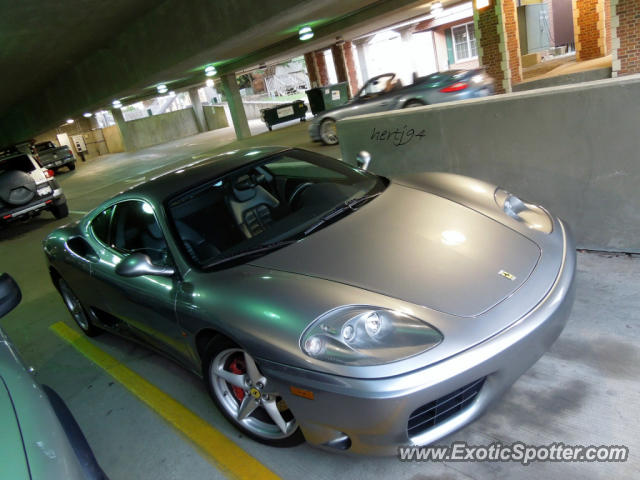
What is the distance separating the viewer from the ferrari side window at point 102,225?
352cm

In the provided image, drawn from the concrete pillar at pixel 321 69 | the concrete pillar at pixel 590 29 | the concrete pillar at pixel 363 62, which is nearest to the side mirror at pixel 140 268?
the concrete pillar at pixel 590 29

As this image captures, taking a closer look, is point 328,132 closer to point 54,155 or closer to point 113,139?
point 54,155

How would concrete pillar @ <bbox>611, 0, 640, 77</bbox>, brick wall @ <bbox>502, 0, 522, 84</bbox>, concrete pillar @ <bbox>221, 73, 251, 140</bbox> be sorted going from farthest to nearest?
concrete pillar @ <bbox>221, 73, 251, 140</bbox>
brick wall @ <bbox>502, 0, 522, 84</bbox>
concrete pillar @ <bbox>611, 0, 640, 77</bbox>

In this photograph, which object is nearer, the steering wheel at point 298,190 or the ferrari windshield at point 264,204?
the ferrari windshield at point 264,204

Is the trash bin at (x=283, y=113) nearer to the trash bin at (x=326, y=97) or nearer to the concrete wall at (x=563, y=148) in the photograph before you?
the trash bin at (x=326, y=97)

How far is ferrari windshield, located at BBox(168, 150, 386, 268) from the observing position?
8.94 ft

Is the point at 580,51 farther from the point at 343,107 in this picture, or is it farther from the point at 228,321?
the point at 228,321

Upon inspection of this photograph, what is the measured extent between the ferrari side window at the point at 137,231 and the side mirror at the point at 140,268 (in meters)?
0.16

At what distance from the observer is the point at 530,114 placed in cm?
384

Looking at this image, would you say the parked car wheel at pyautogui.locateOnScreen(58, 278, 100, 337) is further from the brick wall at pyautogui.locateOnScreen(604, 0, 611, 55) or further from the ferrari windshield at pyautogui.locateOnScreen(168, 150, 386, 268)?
the brick wall at pyautogui.locateOnScreen(604, 0, 611, 55)

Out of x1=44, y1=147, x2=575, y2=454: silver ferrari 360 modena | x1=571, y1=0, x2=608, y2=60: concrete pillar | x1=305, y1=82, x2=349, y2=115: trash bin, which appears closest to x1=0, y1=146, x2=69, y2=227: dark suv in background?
x1=44, y1=147, x2=575, y2=454: silver ferrari 360 modena

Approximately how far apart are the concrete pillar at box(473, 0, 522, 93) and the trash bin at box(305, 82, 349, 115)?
23.1 feet

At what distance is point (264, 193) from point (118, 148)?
36.2 meters

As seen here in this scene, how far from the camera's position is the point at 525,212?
281 cm
